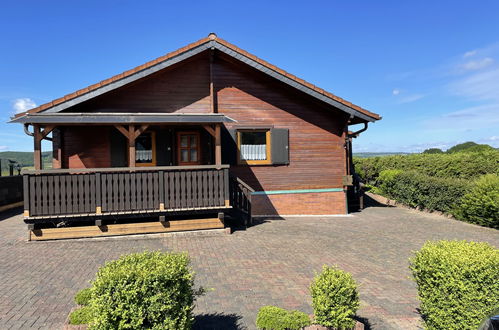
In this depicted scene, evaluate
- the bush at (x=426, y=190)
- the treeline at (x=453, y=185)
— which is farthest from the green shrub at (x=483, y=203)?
the bush at (x=426, y=190)

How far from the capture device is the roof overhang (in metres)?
8.04

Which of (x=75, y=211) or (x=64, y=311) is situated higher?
(x=75, y=211)

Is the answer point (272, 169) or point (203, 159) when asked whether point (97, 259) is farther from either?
point (272, 169)

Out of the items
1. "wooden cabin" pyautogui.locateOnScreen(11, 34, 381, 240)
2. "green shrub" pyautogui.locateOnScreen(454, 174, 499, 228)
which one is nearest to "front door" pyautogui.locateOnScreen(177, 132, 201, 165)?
"wooden cabin" pyautogui.locateOnScreen(11, 34, 381, 240)

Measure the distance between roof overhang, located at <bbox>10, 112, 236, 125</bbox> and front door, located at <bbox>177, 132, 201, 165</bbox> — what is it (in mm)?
2343

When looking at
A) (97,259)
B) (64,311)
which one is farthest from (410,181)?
(64,311)

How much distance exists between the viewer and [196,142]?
1136cm

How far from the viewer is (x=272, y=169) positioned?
455 inches

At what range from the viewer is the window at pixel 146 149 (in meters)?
10.8

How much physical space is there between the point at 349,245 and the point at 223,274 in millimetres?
3608

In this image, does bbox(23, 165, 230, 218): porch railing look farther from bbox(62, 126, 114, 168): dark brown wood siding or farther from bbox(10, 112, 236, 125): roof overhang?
bbox(62, 126, 114, 168): dark brown wood siding

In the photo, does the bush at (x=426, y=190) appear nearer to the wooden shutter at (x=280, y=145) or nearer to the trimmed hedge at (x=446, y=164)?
the trimmed hedge at (x=446, y=164)

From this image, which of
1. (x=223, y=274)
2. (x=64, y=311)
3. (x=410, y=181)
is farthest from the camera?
(x=410, y=181)

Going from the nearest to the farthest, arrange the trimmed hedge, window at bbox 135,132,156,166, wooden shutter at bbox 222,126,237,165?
window at bbox 135,132,156,166 → wooden shutter at bbox 222,126,237,165 → the trimmed hedge
